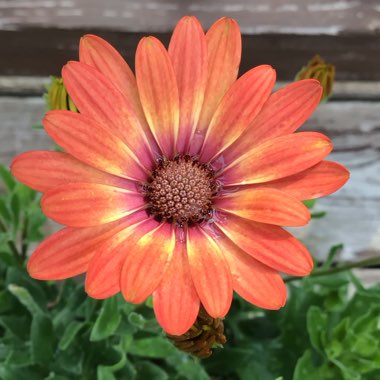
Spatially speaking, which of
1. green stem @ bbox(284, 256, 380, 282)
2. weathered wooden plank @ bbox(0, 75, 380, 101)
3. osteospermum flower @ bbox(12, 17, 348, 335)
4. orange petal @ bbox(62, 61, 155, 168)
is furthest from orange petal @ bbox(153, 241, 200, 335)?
weathered wooden plank @ bbox(0, 75, 380, 101)

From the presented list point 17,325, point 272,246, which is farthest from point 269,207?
point 17,325

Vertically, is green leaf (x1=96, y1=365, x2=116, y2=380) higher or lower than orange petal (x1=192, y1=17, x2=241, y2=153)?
lower

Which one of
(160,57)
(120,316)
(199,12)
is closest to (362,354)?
(120,316)

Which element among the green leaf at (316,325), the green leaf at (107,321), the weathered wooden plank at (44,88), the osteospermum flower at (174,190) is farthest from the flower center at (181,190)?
the weathered wooden plank at (44,88)

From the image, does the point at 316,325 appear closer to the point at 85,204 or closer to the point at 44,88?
the point at 85,204

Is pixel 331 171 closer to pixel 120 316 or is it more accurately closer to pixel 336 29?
pixel 120 316

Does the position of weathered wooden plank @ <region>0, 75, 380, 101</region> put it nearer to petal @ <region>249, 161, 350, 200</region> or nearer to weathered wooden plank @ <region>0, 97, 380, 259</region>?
weathered wooden plank @ <region>0, 97, 380, 259</region>

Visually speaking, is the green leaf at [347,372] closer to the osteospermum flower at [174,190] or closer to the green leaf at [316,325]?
the green leaf at [316,325]
